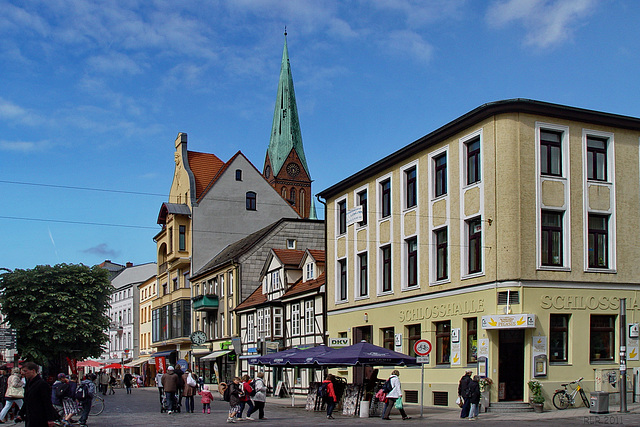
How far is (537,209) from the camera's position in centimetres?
2667

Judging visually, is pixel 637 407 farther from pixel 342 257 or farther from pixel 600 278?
pixel 342 257

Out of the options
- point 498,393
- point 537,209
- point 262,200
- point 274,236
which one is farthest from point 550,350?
point 262,200

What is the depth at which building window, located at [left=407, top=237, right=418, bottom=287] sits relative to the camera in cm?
3225

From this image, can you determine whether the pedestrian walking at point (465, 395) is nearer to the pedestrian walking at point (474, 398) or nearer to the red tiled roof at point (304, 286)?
the pedestrian walking at point (474, 398)

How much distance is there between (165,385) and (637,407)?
15.1 metres

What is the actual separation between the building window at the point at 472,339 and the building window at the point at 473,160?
4.81 meters

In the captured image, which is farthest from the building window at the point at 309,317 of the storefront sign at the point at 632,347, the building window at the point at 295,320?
the storefront sign at the point at 632,347

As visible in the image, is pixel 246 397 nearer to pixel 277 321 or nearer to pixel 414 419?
pixel 414 419

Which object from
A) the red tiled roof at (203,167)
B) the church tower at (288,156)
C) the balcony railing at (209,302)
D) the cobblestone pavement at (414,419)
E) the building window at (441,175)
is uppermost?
the church tower at (288,156)

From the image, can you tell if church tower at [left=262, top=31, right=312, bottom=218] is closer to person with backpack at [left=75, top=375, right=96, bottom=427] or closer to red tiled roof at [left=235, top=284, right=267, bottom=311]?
red tiled roof at [left=235, top=284, right=267, bottom=311]

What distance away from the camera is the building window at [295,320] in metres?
44.4

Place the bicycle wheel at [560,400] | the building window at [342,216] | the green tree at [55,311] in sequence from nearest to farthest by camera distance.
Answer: the bicycle wheel at [560,400], the building window at [342,216], the green tree at [55,311]

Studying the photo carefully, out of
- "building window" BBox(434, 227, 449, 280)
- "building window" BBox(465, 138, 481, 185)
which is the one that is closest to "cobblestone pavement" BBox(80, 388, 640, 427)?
"building window" BBox(434, 227, 449, 280)

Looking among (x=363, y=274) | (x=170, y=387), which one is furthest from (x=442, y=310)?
(x=170, y=387)
